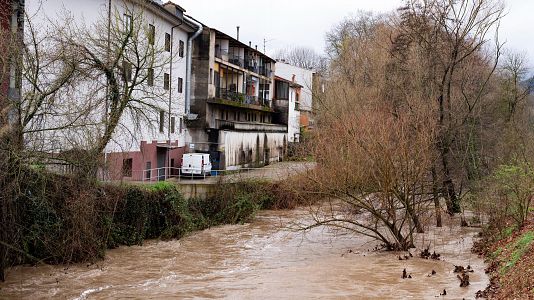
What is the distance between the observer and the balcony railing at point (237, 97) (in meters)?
44.9

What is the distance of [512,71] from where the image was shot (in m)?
41.7

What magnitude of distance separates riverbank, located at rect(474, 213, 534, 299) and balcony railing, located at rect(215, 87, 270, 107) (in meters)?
26.8

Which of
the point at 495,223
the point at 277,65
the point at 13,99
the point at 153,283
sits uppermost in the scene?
the point at 277,65

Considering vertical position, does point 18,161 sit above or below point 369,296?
above

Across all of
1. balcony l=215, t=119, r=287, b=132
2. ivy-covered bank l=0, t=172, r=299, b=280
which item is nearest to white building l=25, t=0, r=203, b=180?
ivy-covered bank l=0, t=172, r=299, b=280

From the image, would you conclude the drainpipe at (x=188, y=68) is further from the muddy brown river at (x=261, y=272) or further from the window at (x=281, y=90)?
the window at (x=281, y=90)

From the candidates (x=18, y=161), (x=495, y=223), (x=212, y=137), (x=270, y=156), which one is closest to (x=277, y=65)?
(x=270, y=156)

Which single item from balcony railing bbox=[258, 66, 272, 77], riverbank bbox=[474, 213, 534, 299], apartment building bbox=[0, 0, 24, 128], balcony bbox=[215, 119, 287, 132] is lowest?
riverbank bbox=[474, 213, 534, 299]

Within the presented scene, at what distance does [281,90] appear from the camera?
6347 cm

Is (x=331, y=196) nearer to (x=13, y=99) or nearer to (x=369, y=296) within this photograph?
(x=369, y=296)

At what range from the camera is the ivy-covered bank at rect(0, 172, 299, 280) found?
19.0 metres

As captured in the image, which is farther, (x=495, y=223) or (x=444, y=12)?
(x=444, y=12)

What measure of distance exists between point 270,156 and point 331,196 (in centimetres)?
3214

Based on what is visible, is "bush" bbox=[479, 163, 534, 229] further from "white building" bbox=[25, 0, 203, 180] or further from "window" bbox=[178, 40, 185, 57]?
"window" bbox=[178, 40, 185, 57]
